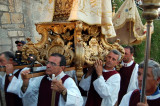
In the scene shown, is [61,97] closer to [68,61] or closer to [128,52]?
[68,61]

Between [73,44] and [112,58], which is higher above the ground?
[73,44]

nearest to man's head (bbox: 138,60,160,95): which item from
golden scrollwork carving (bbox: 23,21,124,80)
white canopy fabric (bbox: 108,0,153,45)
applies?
golden scrollwork carving (bbox: 23,21,124,80)

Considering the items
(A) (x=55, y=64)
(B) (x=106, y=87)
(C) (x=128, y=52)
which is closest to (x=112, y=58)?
(B) (x=106, y=87)

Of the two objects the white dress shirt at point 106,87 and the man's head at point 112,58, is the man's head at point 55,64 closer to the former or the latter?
the white dress shirt at point 106,87

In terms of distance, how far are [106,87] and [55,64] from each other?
0.82 metres

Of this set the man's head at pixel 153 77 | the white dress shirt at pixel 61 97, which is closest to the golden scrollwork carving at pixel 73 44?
the white dress shirt at pixel 61 97

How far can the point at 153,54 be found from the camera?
34.2 feet

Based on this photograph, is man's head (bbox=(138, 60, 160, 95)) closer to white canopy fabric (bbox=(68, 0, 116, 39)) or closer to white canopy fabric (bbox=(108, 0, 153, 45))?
white canopy fabric (bbox=(68, 0, 116, 39))

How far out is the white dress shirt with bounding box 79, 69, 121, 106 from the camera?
8.34ft

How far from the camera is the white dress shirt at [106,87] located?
254cm

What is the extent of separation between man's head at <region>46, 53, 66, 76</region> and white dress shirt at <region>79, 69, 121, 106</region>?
0.58 metres

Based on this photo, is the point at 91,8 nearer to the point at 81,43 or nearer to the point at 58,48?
the point at 81,43

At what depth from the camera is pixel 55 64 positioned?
7.49ft

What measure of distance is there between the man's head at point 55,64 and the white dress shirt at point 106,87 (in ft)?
1.90
